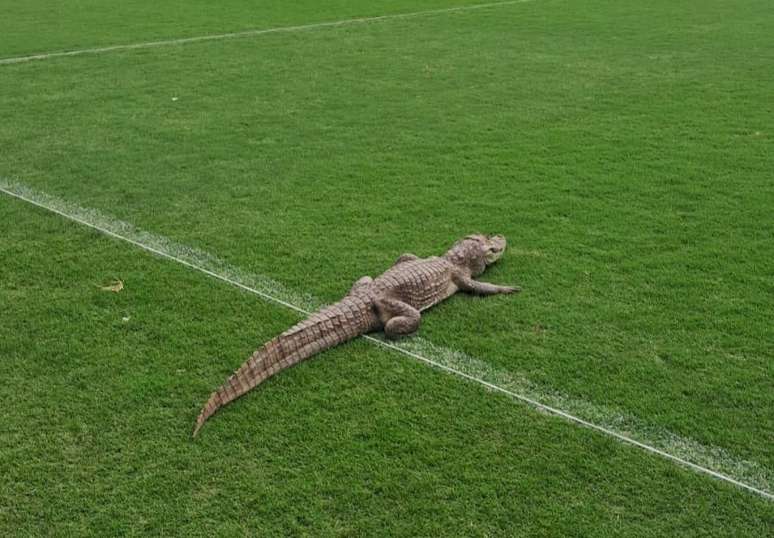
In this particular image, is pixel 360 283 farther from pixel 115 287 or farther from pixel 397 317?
pixel 115 287

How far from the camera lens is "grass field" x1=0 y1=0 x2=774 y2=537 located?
11.4ft

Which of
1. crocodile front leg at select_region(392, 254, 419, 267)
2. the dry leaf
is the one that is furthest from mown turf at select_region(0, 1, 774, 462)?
the dry leaf

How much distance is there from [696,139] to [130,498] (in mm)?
6201

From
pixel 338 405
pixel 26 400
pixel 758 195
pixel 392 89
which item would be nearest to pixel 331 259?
pixel 338 405

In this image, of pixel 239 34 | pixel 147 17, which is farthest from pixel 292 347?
pixel 147 17

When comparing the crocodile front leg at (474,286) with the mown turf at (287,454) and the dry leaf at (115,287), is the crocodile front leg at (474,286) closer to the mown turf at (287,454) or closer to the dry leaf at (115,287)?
the mown turf at (287,454)

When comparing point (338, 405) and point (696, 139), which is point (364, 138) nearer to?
point (696, 139)

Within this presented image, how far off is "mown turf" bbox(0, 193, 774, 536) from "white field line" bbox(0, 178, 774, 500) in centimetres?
8

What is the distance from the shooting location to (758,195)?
644cm

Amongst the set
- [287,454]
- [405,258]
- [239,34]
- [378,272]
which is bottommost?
[287,454]

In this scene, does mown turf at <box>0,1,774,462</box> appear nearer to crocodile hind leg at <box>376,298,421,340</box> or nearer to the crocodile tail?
crocodile hind leg at <box>376,298,421,340</box>

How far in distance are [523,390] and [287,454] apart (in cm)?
119

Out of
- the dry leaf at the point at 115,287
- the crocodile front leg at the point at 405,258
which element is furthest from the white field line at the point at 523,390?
the crocodile front leg at the point at 405,258

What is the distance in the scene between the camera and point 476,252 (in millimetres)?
5184
